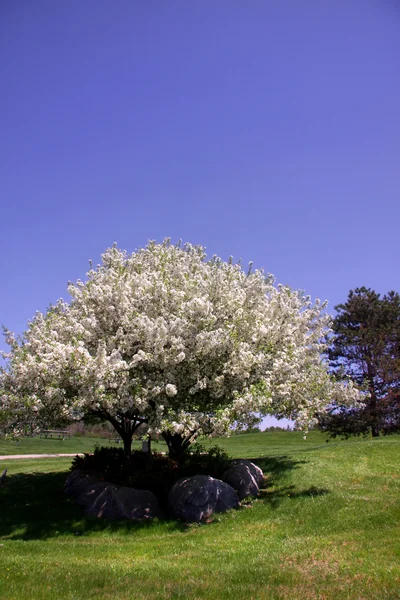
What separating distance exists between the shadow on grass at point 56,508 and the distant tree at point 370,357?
11294mm

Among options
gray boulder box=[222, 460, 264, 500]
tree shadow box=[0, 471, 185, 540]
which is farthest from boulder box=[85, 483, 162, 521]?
gray boulder box=[222, 460, 264, 500]

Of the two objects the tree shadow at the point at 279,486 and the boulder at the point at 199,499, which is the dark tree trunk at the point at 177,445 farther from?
the tree shadow at the point at 279,486

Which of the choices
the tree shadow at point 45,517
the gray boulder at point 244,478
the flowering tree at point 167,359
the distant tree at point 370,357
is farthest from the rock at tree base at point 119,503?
the distant tree at point 370,357

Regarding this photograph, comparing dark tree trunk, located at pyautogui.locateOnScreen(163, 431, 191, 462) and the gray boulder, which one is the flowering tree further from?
the gray boulder

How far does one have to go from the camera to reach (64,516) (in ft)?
Result: 54.2

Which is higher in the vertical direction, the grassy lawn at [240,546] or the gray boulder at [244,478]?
the gray boulder at [244,478]

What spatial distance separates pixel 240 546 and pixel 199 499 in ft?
11.8

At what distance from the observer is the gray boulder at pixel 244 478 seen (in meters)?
17.4

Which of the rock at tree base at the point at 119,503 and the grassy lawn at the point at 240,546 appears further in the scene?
the rock at tree base at the point at 119,503

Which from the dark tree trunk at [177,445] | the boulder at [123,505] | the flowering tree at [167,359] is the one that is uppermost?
the flowering tree at [167,359]

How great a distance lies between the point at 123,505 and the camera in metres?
16.1

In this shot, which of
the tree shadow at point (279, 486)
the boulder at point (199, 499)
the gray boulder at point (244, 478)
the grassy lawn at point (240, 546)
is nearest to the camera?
the grassy lawn at point (240, 546)

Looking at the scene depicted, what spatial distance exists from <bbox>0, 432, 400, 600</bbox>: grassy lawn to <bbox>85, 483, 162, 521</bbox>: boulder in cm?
63

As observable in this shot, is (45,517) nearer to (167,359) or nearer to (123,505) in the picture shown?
(123,505)
